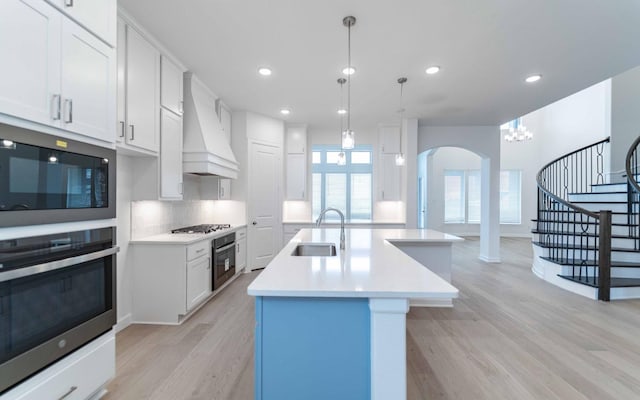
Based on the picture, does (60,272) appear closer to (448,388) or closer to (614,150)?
(448,388)

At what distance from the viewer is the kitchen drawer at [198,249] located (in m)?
2.79

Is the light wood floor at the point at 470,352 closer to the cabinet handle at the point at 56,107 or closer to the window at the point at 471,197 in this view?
the cabinet handle at the point at 56,107

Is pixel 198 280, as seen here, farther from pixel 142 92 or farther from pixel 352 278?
pixel 352 278

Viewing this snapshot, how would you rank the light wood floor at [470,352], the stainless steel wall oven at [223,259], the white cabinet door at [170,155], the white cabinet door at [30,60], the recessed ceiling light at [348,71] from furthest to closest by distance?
1. the stainless steel wall oven at [223,259]
2. the recessed ceiling light at [348,71]
3. the white cabinet door at [170,155]
4. the light wood floor at [470,352]
5. the white cabinet door at [30,60]

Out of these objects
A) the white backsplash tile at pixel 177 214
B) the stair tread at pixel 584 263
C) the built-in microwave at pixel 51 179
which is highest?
the built-in microwave at pixel 51 179

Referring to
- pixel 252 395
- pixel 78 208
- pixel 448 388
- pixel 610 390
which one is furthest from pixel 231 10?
pixel 610 390

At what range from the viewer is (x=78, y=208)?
1.43 m

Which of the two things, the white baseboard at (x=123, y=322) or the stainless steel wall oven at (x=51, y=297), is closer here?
the stainless steel wall oven at (x=51, y=297)

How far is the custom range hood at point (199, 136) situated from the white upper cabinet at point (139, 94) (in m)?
0.55

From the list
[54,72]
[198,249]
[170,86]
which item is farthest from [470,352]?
Answer: [170,86]

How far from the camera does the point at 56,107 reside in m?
1.29

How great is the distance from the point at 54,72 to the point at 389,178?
4733mm

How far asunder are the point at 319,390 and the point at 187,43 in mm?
3120

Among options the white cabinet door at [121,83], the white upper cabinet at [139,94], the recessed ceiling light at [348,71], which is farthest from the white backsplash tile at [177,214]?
the recessed ceiling light at [348,71]
